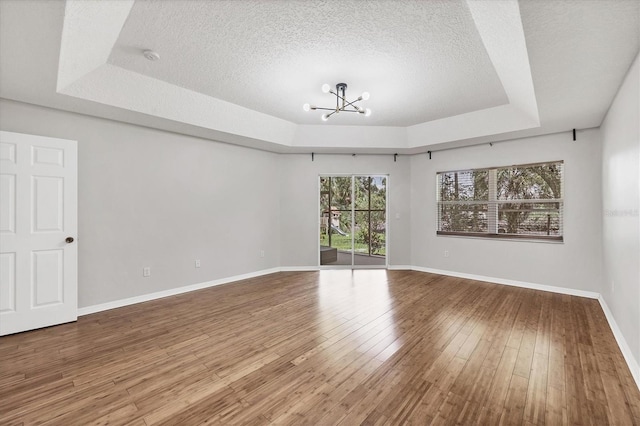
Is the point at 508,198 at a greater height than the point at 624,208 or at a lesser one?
greater

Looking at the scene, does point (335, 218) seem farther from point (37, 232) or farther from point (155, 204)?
point (37, 232)

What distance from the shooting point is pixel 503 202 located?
16.6 feet

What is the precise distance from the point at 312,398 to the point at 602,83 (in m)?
3.76

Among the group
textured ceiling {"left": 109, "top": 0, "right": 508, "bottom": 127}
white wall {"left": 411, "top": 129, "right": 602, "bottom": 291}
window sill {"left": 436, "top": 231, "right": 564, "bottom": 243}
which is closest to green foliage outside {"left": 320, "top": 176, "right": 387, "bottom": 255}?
white wall {"left": 411, "top": 129, "right": 602, "bottom": 291}

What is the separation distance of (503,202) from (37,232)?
6723mm

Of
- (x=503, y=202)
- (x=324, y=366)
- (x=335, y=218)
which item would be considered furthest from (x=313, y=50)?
(x=503, y=202)

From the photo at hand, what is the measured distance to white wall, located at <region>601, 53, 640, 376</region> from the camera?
225 centimetres

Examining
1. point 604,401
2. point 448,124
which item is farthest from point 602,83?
point 604,401

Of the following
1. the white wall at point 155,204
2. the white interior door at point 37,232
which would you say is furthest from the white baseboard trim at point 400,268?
the white interior door at point 37,232

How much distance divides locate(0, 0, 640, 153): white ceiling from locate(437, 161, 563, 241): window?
80 cm

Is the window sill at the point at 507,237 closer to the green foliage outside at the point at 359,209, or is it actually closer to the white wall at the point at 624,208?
the white wall at the point at 624,208

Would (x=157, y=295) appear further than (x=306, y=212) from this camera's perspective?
No

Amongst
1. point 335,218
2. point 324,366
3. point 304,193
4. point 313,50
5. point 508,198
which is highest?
point 313,50

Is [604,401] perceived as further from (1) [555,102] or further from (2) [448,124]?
(2) [448,124]
